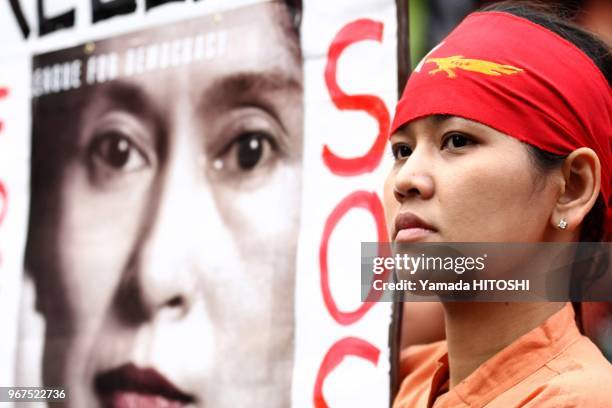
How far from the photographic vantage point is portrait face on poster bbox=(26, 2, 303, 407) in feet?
6.81

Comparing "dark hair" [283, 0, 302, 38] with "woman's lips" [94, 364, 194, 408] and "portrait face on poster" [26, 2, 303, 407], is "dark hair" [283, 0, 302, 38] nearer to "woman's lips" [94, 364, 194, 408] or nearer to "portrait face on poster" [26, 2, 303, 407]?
"portrait face on poster" [26, 2, 303, 407]

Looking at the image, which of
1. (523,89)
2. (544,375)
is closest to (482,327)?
(544,375)

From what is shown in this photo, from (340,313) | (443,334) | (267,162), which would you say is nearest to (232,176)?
(267,162)

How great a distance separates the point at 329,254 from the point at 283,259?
0.37 feet

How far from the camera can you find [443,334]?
1878 millimetres

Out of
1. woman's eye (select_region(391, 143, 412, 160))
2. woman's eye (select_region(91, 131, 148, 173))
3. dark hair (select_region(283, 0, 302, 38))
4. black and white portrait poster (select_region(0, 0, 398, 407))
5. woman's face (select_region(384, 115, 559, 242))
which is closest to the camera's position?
woman's face (select_region(384, 115, 559, 242))

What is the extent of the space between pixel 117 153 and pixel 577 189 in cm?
127

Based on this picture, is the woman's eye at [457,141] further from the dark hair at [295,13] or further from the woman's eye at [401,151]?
the dark hair at [295,13]

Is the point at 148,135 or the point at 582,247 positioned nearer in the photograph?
the point at 582,247

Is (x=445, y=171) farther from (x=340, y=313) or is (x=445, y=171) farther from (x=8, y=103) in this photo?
(x=8, y=103)

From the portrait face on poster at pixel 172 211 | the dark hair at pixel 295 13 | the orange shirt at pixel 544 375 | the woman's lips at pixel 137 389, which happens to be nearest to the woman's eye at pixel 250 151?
the portrait face on poster at pixel 172 211

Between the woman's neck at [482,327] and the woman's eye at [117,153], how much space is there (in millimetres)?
1025

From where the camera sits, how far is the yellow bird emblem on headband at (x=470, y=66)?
1.43 meters

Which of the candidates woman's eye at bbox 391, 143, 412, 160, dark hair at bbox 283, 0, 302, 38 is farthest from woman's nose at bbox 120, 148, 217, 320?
woman's eye at bbox 391, 143, 412, 160
